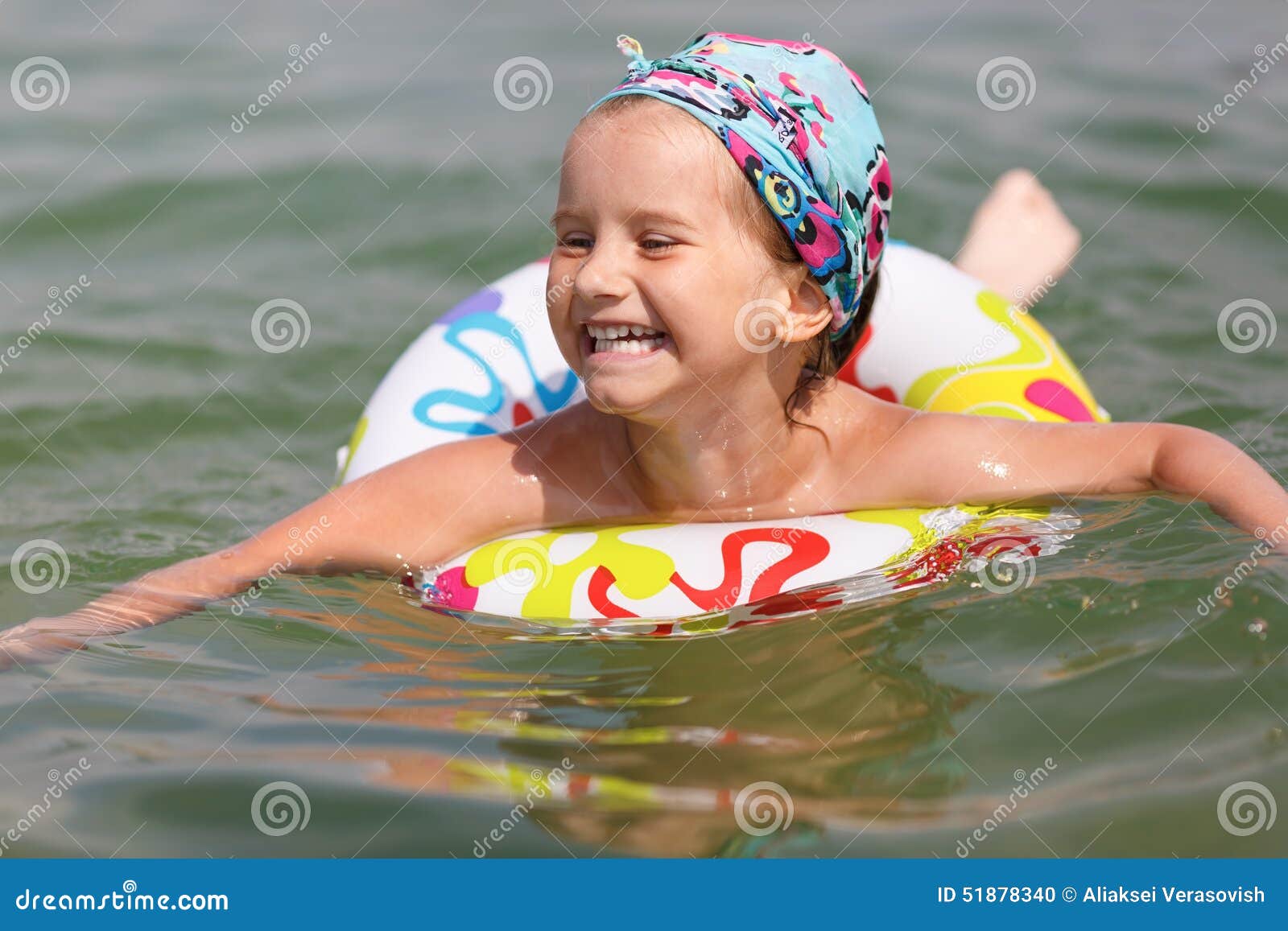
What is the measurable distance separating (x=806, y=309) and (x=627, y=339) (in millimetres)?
496

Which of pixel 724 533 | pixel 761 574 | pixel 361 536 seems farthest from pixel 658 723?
pixel 361 536

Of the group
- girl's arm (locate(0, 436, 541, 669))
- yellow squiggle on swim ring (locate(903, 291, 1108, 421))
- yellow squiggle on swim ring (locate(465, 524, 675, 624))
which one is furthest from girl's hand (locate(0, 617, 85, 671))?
yellow squiggle on swim ring (locate(903, 291, 1108, 421))

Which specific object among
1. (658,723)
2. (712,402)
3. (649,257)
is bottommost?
(658,723)

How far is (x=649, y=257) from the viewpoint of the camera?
11.2 feet

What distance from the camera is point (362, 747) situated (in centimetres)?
326

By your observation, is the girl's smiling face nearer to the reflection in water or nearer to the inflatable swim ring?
the inflatable swim ring

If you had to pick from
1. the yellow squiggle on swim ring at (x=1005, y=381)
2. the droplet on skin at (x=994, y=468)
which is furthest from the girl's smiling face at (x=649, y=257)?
the yellow squiggle on swim ring at (x=1005, y=381)

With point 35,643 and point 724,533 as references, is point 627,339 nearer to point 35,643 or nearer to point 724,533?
point 724,533

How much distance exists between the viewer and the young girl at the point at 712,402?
11.2 ft

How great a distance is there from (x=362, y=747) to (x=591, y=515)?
97 cm

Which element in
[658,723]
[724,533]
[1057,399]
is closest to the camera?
[658,723]

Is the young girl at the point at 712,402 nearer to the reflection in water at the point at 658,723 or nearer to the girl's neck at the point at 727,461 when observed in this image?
the girl's neck at the point at 727,461

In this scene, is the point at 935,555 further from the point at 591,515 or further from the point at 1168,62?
the point at 1168,62

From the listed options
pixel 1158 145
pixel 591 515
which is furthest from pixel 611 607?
pixel 1158 145
